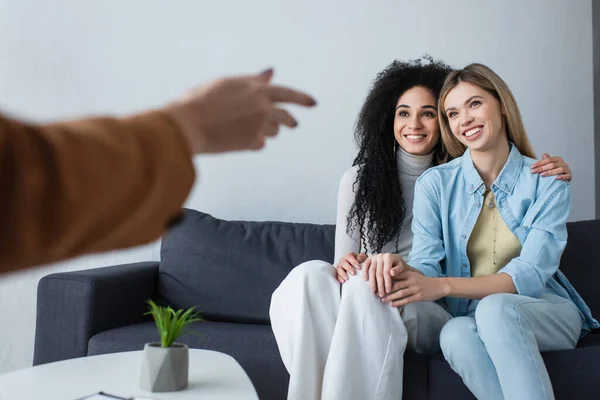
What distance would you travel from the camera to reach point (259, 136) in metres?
0.60

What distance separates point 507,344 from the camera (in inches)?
65.3

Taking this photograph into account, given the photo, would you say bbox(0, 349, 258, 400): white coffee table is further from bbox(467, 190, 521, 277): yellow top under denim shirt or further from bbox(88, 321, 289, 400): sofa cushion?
bbox(467, 190, 521, 277): yellow top under denim shirt

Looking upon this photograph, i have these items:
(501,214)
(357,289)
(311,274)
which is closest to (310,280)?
(311,274)

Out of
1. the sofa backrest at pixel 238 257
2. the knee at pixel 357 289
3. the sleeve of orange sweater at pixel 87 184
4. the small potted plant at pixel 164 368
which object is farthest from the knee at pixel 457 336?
the sleeve of orange sweater at pixel 87 184

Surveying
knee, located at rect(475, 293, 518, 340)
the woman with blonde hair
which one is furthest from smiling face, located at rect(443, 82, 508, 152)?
knee, located at rect(475, 293, 518, 340)

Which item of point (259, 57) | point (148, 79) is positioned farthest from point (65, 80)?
point (259, 57)

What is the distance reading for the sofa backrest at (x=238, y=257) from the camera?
8.28 ft

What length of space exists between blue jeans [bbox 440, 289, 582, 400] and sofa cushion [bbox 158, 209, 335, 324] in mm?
863

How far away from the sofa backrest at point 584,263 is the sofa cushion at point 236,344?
1.09m

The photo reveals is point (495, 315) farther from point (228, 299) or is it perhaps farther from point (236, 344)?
point (228, 299)

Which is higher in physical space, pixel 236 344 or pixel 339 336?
pixel 339 336

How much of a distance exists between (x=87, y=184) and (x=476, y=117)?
1781mm

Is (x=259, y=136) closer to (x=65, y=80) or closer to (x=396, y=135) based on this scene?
(x=396, y=135)

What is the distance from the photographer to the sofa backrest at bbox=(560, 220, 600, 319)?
2.38 m
